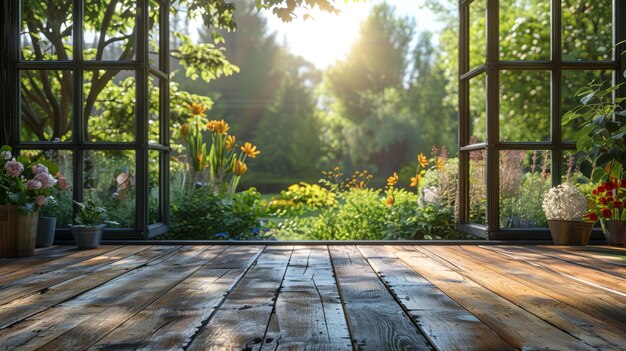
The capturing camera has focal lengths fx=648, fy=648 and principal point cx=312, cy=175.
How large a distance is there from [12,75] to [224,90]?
19294 mm

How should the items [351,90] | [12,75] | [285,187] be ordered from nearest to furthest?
[12,75] → [285,187] → [351,90]

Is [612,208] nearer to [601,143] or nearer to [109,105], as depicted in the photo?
[601,143]

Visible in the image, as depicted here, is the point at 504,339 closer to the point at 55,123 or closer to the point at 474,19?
the point at 55,123

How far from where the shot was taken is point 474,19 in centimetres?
1116

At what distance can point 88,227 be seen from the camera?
3.40 metres

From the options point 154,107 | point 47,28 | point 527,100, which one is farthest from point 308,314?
point 527,100

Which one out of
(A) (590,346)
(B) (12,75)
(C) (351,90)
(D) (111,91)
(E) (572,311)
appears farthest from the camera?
(C) (351,90)

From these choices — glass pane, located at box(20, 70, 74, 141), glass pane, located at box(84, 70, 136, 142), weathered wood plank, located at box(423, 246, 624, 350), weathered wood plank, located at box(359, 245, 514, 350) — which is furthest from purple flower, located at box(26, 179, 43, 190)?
weathered wood plank, located at box(423, 246, 624, 350)

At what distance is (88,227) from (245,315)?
6.51 ft

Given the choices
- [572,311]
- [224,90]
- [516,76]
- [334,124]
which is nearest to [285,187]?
[334,124]

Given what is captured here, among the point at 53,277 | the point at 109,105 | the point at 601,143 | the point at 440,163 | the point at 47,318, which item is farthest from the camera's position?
the point at 440,163

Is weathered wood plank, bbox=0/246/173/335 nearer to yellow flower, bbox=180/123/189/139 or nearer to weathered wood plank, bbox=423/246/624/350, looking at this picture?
weathered wood plank, bbox=423/246/624/350

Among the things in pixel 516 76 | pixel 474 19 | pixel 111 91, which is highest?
pixel 474 19

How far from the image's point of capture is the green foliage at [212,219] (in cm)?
460
